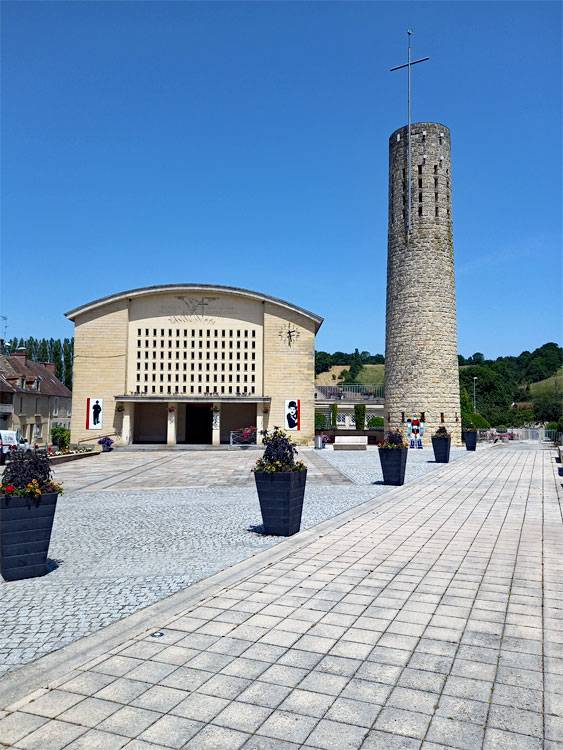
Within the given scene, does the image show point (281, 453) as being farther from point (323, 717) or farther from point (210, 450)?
point (210, 450)

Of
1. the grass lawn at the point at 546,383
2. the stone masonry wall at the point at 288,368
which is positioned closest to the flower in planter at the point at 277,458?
the stone masonry wall at the point at 288,368

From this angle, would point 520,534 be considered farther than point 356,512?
No

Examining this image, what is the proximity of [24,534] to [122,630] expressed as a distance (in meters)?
2.14

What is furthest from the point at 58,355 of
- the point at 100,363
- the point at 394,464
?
the point at 394,464

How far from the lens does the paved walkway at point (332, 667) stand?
10.7 feet

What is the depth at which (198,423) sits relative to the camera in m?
41.3

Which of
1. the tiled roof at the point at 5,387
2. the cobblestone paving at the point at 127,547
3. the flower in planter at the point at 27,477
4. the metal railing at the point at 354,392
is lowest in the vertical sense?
the cobblestone paving at the point at 127,547

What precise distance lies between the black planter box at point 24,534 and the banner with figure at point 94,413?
30727mm

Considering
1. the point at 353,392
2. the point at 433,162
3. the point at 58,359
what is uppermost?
the point at 433,162

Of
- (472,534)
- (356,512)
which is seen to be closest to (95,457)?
(356,512)

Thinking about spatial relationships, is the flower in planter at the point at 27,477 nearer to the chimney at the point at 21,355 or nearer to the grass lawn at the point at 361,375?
the chimney at the point at 21,355

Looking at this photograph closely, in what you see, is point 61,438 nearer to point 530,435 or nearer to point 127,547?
point 127,547

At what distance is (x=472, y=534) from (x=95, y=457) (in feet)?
78.8

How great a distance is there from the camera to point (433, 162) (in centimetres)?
3716
